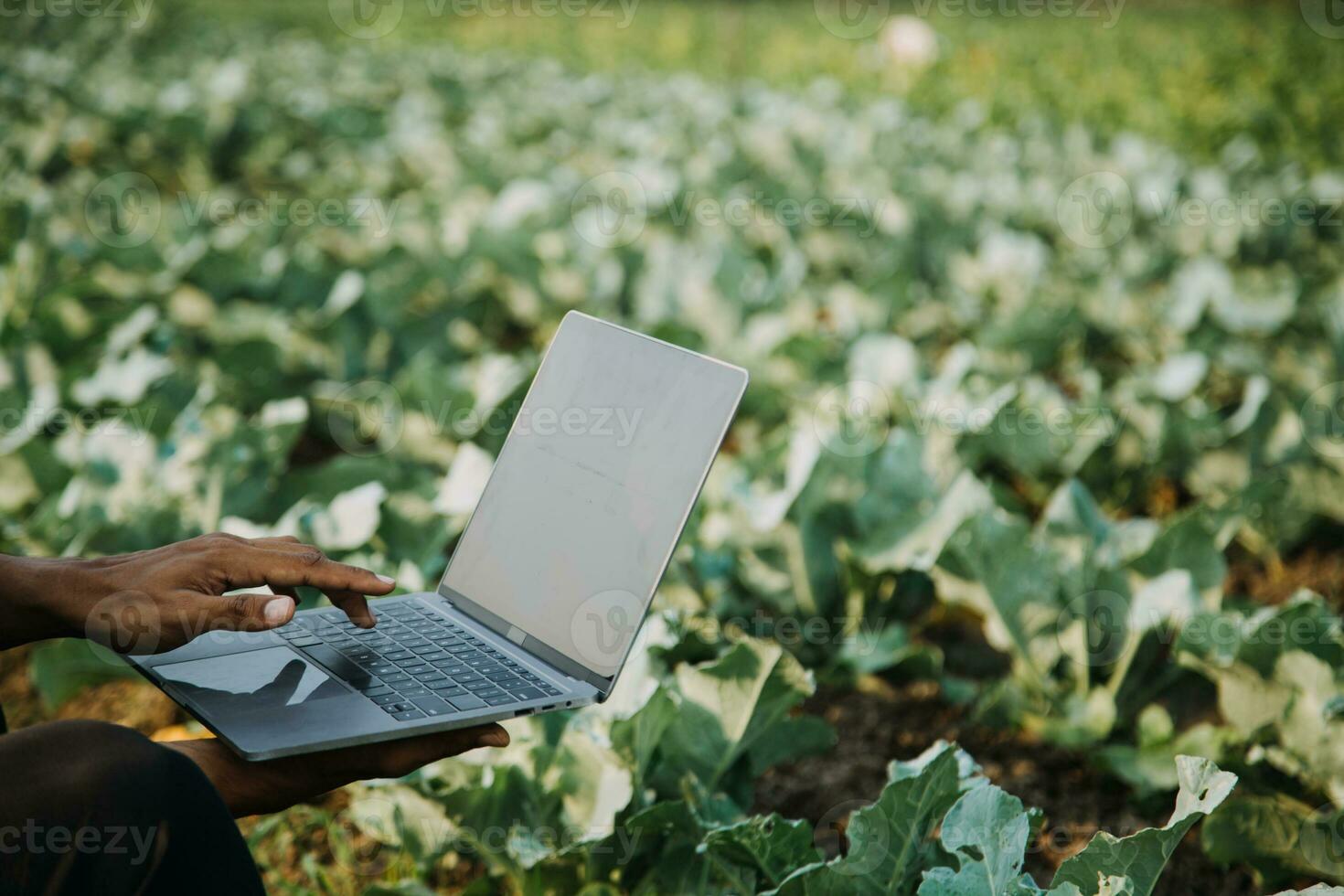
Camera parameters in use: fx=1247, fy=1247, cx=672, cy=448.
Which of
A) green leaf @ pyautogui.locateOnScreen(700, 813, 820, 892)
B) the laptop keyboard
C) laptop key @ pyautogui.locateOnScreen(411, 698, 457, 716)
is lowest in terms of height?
green leaf @ pyautogui.locateOnScreen(700, 813, 820, 892)

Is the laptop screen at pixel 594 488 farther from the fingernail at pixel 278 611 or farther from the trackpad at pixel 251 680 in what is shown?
the fingernail at pixel 278 611

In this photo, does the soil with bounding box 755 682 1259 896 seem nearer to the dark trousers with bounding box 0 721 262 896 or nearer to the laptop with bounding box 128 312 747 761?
the laptop with bounding box 128 312 747 761

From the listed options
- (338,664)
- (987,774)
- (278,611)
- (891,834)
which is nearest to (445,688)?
(338,664)

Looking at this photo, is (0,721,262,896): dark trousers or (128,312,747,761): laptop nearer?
(0,721,262,896): dark trousers

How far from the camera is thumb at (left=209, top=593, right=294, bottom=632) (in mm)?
1515

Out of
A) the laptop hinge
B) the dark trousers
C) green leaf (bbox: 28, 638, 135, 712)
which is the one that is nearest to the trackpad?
the laptop hinge

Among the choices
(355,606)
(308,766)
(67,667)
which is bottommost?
(67,667)

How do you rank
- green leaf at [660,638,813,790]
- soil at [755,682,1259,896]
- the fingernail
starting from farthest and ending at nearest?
1. soil at [755,682,1259,896]
2. green leaf at [660,638,813,790]
3. the fingernail

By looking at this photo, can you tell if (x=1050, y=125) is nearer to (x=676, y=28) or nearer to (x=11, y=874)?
(x=11, y=874)

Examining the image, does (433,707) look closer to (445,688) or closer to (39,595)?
(445,688)

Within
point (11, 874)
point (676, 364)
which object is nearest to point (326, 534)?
point (676, 364)

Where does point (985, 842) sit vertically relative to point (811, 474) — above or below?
below

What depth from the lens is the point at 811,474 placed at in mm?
2924

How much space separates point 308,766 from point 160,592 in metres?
0.29
